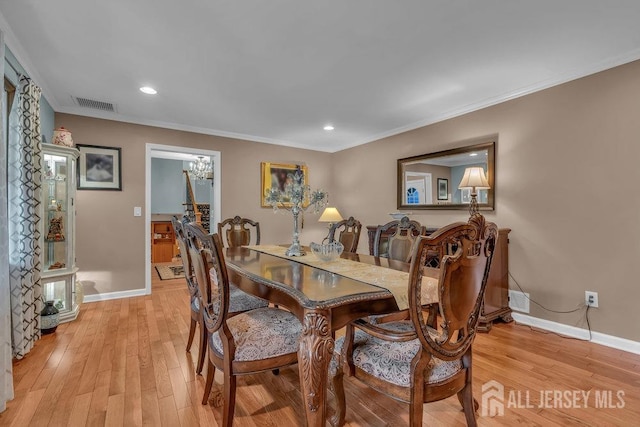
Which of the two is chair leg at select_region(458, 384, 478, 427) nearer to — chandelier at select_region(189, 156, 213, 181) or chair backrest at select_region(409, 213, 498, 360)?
chair backrest at select_region(409, 213, 498, 360)

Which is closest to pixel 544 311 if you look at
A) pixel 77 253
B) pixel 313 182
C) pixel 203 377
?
pixel 203 377

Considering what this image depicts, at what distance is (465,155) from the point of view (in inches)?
140

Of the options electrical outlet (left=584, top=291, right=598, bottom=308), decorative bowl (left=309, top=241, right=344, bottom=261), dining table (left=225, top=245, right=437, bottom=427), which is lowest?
electrical outlet (left=584, top=291, right=598, bottom=308)

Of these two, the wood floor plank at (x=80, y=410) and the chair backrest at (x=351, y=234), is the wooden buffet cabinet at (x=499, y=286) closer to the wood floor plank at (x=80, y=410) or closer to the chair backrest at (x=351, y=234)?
the chair backrest at (x=351, y=234)

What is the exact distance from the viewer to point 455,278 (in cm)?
117

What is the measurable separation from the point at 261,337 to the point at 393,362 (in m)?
0.64

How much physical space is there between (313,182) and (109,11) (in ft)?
12.8

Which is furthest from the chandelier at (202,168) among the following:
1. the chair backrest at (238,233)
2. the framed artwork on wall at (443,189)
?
the framed artwork on wall at (443,189)

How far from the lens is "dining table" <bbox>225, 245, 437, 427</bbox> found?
1253 millimetres

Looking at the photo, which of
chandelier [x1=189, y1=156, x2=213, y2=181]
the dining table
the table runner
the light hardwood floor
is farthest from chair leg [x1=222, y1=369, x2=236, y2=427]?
chandelier [x1=189, y1=156, x2=213, y2=181]

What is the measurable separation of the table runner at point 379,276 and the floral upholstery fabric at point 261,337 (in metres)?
0.41

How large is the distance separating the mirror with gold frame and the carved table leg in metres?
2.81

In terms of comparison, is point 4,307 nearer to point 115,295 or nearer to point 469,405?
point 115,295

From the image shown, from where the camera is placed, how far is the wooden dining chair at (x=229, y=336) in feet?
4.73
